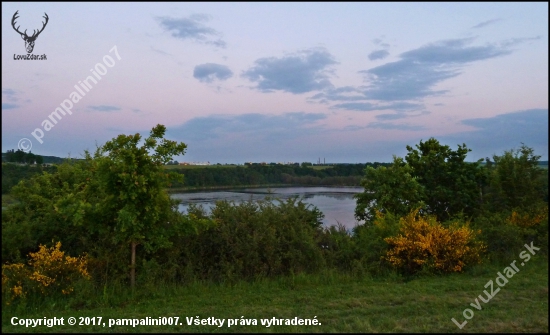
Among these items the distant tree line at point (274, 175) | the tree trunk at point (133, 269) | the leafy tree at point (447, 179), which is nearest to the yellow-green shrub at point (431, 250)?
the leafy tree at point (447, 179)

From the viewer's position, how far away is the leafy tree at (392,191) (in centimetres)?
1451

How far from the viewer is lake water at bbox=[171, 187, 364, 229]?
1245 cm

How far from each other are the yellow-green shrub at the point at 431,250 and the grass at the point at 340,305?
0.46m

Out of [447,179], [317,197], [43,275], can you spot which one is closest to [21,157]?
[43,275]

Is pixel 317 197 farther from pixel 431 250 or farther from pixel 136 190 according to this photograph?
pixel 136 190

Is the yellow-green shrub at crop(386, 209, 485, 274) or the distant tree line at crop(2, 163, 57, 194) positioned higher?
the distant tree line at crop(2, 163, 57, 194)

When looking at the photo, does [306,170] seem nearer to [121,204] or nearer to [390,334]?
[121,204]

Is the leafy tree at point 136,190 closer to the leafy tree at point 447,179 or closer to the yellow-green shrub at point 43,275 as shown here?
the yellow-green shrub at point 43,275

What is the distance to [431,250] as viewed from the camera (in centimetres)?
972

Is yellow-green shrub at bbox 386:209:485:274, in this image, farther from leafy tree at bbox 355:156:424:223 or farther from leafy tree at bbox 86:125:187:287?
leafy tree at bbox 86:125:187:287

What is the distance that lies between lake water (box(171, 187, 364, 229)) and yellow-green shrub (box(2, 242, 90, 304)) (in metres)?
3.02

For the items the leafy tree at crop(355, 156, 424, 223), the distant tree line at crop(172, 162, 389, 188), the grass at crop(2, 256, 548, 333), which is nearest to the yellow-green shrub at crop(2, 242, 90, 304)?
the grass at crop(2, 256, 548, 333)

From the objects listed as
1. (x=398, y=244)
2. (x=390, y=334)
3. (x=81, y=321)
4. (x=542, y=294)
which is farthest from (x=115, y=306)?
(x=542, y=294)

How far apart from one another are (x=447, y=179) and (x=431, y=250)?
704 centimetres
